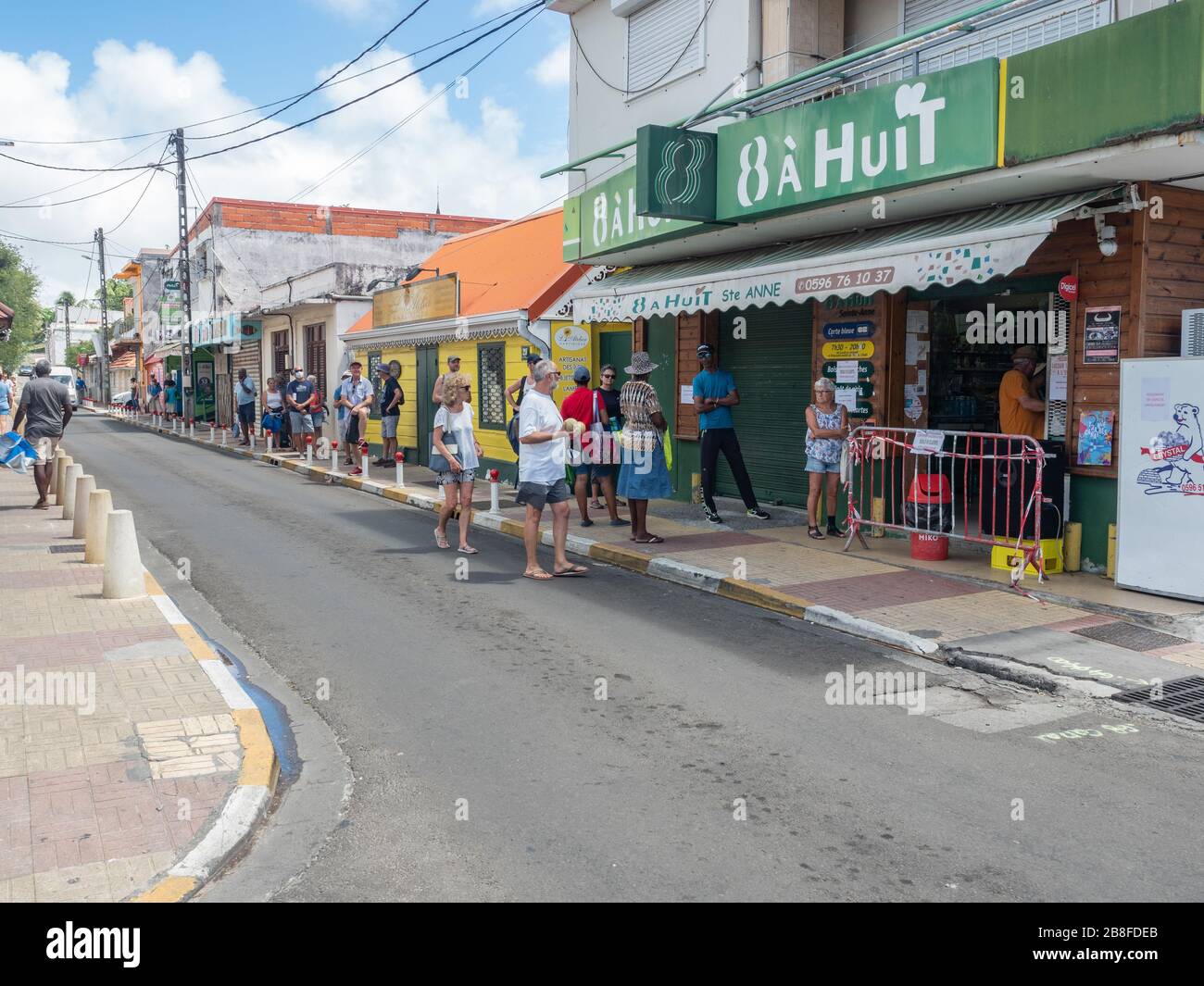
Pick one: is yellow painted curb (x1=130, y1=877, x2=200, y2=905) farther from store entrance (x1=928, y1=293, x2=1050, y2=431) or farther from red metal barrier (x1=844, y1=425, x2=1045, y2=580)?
store entrance (x1=928, y1=293, x2=1050, y2=431)

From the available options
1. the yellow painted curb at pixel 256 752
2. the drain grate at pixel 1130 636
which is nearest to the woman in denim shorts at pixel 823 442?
the drain grate at pixel 1130 636

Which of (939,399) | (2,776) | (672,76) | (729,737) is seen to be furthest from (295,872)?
(672,76)

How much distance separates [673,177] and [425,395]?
10267 millimetres

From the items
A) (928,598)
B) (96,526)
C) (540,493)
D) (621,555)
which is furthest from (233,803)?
(621,555)

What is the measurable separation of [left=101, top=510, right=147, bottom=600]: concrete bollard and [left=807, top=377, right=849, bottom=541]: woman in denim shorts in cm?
652

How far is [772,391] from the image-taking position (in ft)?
44.6

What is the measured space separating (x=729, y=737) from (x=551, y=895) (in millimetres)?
1978

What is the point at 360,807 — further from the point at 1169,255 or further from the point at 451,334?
the point at 451,334

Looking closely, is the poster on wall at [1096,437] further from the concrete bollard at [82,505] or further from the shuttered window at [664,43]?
the concrete bollard at [82,505]

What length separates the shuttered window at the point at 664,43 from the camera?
14.1 m

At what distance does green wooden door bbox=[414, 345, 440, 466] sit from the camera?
2106 centimetres

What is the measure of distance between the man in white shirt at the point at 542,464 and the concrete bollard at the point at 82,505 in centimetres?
492

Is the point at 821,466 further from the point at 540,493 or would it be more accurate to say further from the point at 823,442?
the point at 540,493

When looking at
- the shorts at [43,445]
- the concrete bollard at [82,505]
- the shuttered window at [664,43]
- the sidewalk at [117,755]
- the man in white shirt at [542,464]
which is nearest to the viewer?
the sidewalk at [117,755]
